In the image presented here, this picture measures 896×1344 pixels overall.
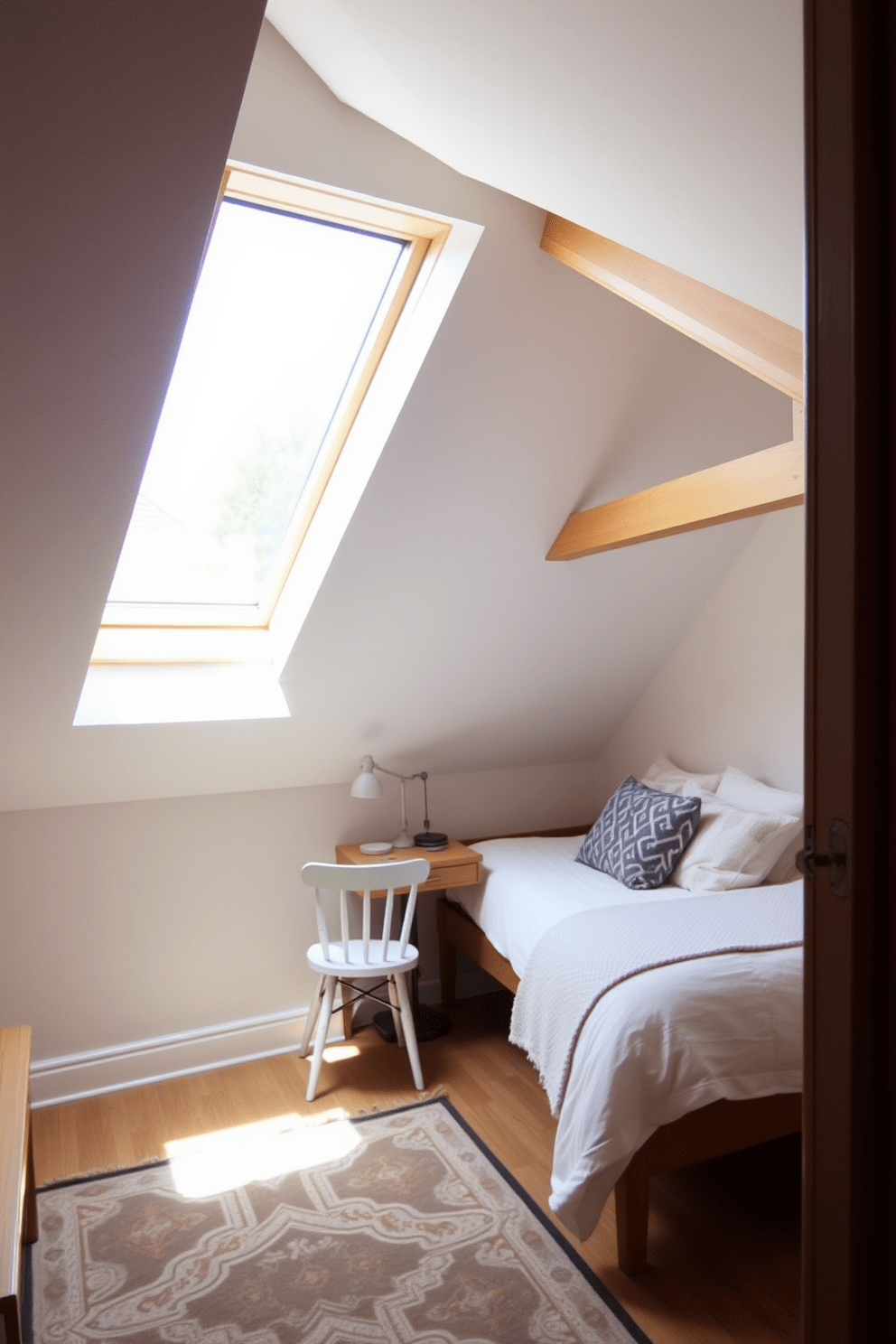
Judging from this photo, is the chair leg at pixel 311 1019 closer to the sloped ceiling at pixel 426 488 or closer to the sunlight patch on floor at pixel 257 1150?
the sunlight patch on floor at pixel 257 1150

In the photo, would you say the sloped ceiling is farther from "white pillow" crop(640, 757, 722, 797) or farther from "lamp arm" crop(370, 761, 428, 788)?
"white pillow" crop(640, 757, 722, 797)

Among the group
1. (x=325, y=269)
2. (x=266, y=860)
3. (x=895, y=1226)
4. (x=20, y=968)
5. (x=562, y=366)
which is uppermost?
(x=325, y=269)

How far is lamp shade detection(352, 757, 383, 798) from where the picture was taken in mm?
3576

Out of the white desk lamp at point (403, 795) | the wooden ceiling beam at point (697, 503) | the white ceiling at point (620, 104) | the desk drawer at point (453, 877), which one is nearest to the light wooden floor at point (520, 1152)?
the desk drawer at point (453, 877)

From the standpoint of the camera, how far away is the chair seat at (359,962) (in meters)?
3.18

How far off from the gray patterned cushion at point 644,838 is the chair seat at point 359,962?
Answer: 81cm

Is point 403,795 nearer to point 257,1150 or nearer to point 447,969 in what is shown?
point 447,969

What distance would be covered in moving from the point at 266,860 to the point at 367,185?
2.46 meters

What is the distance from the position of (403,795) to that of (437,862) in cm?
52

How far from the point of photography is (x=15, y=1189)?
1.85 m

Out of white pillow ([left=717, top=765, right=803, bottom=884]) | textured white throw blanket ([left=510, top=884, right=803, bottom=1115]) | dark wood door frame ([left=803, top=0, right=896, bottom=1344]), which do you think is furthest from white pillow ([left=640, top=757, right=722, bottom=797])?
dark wood door frame ([left=803, top=0, right=896, bottom=1344])

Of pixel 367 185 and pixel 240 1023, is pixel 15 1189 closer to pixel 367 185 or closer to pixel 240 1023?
pixel 240 1023

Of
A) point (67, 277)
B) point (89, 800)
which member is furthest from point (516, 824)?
point (67, 277)

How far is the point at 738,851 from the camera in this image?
316 cm
